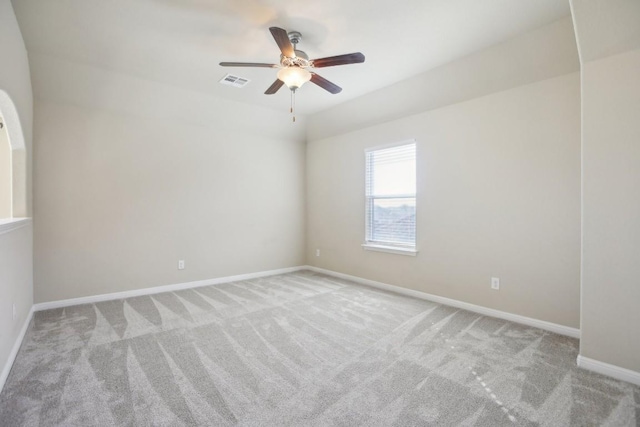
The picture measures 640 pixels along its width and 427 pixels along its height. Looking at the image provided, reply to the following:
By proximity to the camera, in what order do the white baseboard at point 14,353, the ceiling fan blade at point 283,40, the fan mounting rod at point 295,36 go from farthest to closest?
the fan mounting rod at point 295,36
the ceiling fan blade at point 283,40
the white baseboard at point 14,353

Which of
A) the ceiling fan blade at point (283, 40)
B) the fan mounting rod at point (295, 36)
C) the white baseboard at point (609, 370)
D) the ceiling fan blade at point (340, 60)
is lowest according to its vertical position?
the white baseboard at point (609, 370)

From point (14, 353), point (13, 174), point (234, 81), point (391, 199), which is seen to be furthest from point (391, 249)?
point (13, 174)

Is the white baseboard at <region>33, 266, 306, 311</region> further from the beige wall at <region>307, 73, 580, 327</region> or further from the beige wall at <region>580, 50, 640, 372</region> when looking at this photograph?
the beige wall at <region>580, 50, 640, 372</region>

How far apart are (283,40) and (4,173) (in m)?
3.14

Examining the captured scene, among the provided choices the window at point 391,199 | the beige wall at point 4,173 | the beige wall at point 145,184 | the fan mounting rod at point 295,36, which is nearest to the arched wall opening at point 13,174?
the beige wall at point 4,173

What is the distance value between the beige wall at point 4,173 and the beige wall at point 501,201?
4301mm

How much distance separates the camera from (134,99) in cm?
379

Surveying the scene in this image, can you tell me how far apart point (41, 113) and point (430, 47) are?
442cm

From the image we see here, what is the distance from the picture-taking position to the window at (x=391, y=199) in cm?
414

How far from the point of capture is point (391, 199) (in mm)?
4379

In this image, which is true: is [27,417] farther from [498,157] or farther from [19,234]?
[498,157]

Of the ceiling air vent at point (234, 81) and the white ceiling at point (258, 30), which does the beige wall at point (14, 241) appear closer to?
the white ceiling at point (258, 30)

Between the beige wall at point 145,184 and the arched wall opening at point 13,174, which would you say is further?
the beige wall at point 145,184

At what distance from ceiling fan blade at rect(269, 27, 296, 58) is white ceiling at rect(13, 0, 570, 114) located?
1.09 feet
